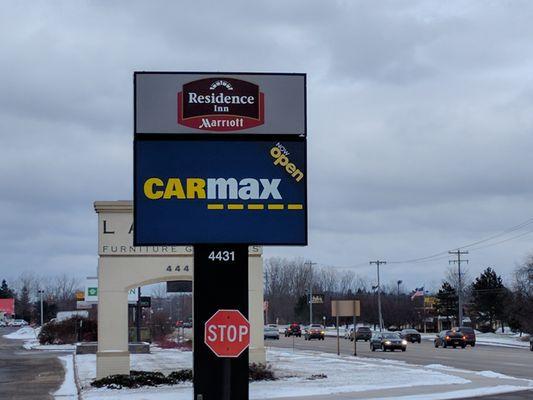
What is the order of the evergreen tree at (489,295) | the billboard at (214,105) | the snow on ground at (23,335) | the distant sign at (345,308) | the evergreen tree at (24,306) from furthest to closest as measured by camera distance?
1. the evergreen tree at (24,306)
2. the evergreen tree at (489,295)
3. the snow on ground at (23,335)
4. the distant sign at (345,308)
5. the billboard at (214,105)

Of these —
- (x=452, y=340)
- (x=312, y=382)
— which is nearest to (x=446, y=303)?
(x=452, y=340)

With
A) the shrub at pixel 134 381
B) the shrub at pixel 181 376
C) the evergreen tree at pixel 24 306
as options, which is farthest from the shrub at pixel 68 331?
the evergreen tree at pixel 24 306

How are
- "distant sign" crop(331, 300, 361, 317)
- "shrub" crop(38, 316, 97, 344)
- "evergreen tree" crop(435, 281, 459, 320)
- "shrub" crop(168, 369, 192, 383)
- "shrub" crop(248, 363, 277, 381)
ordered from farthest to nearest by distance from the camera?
"evergreen tree" crop(435, 281, 459, 320) < "shrub" crop(38, 316, 97, 344) < "distant sign" crop(331, 300, 361, 317) < "shrub" crop(248, 363, 277, 381) < "shrub" crop(168, 369, 192, 383)

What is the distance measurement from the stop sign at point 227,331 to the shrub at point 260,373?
11.4m

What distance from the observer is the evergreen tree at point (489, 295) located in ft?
317

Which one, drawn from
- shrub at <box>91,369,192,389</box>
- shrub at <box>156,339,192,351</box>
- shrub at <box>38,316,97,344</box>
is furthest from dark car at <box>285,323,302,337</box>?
A: shrub at <box>91,369,192,389</box>

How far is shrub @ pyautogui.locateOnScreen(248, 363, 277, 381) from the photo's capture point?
24953mm

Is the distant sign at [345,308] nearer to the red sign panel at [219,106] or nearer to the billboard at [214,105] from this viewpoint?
the billboard at [214,105]

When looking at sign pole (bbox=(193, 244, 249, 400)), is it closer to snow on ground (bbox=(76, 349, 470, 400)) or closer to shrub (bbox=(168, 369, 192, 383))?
snow on ground (bbox=(76, 349, 470, 400))

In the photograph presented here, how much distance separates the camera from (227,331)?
13758mm

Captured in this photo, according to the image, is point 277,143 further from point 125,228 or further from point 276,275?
point 276,275

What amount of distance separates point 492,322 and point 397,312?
17.6 m

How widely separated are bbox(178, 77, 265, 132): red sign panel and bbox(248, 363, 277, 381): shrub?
40.7 feet

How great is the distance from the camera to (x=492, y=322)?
105625 millimetres
